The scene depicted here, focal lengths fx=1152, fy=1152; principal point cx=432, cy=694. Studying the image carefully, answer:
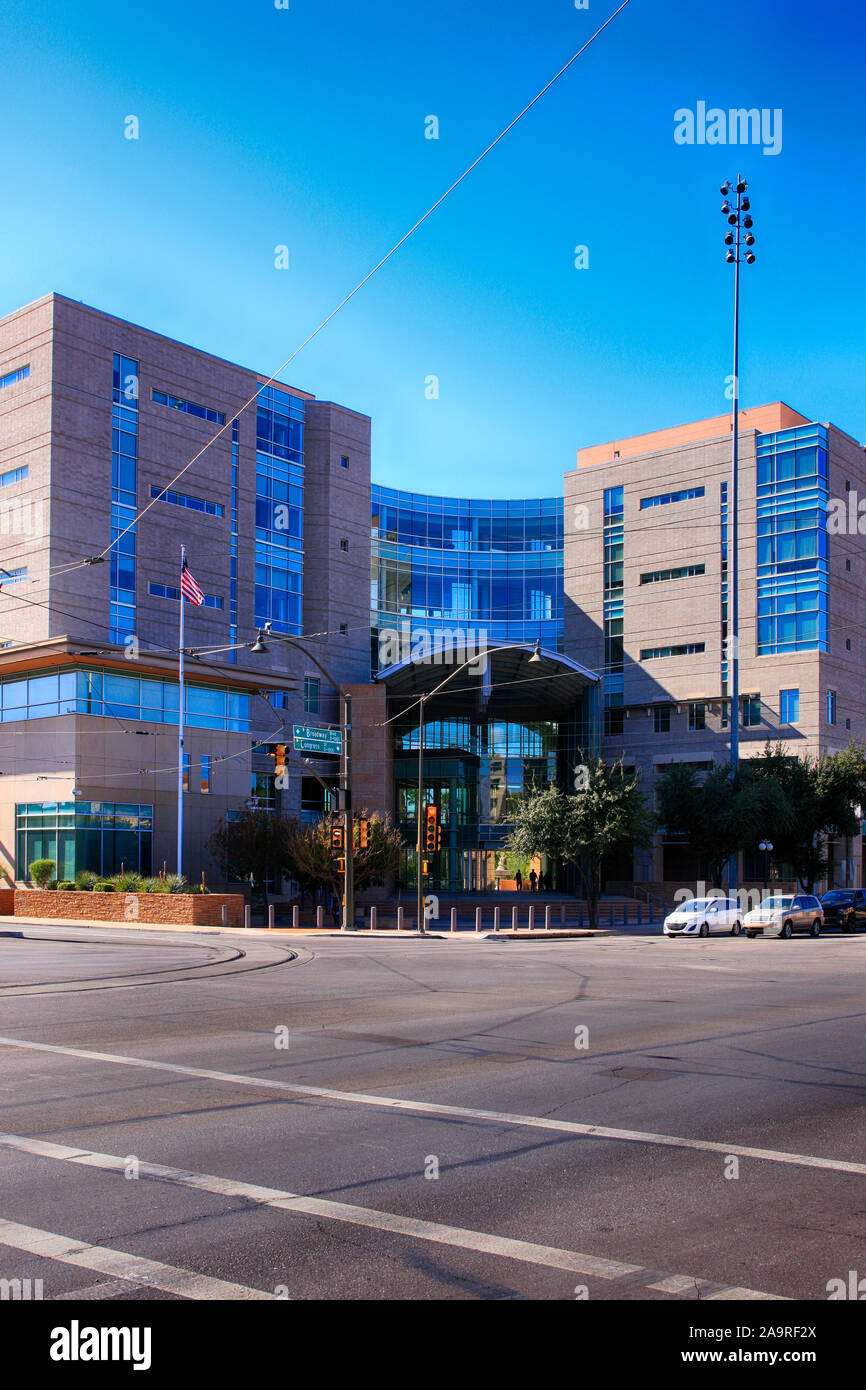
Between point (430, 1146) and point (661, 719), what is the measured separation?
220 feet

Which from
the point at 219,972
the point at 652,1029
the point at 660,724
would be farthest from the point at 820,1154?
the point at 660,724

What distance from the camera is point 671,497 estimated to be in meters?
74.0

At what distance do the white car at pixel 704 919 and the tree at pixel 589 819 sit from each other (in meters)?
5.68

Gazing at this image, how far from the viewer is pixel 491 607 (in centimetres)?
8125

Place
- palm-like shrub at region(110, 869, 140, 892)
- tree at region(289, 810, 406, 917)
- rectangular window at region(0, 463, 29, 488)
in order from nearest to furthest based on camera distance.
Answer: tree at region(289, 810, 406, 917) → palm-like shrub at region(110, 869, 140, 892) → rectangular window at region(0, 463, 29, 488)

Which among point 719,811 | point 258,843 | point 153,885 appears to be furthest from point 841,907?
point 153,885

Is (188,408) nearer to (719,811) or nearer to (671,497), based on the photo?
(671,497)

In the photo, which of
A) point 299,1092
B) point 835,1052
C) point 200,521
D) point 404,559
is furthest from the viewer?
point 404,559

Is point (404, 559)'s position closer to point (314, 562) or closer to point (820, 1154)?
point (314, 562)

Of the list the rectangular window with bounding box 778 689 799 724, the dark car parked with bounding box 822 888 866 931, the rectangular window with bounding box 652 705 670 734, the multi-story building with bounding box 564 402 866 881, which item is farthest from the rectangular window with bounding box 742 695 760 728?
the dark car parked with bounding box 822 888 866 931

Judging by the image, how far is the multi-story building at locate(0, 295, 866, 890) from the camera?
50031mm

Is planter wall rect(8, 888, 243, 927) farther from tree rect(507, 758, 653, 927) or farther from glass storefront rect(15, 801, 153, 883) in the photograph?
tree rect(507, 758, 653, 927)

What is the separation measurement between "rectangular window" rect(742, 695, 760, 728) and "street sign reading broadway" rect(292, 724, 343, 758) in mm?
24423
